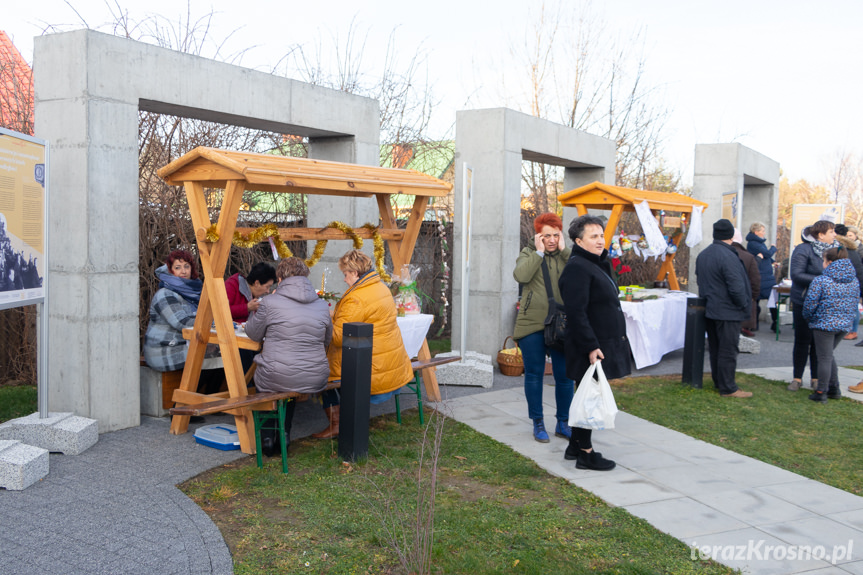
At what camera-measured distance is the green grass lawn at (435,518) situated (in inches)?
136

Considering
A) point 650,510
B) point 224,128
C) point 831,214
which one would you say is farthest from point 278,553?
point 831,214

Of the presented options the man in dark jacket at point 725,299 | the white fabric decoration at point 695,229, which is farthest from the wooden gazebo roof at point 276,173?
the white fabric decoration at point 695,229

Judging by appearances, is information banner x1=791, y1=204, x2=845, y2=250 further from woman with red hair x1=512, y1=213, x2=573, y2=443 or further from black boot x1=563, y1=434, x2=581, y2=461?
black boot x1=563, y1=434, x2=581, y2=461

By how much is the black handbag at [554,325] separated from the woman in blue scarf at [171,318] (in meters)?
2.88

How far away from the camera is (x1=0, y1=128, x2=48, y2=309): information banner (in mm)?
4570

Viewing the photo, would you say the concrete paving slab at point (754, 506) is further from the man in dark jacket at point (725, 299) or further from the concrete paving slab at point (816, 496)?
the man in dark jacket at point (725, 299)

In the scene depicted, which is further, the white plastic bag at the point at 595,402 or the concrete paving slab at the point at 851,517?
the white plastic bag at the point at 595,402

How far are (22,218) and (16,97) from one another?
134 inches

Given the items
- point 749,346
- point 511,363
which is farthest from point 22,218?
point 749,346

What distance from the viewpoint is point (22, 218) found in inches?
187

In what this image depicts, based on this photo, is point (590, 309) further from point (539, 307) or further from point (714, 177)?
point (714, 177)

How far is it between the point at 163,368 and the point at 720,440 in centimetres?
448

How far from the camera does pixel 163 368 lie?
582cm

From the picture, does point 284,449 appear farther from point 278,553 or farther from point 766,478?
point 766,478
